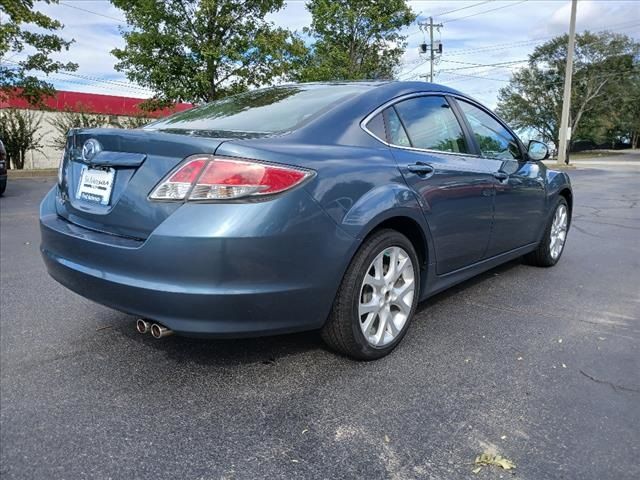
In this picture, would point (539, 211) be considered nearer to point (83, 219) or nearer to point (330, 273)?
point (330, 273)

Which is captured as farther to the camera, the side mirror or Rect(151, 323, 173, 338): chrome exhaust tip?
the side mirror

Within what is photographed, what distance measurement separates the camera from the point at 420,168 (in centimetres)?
304


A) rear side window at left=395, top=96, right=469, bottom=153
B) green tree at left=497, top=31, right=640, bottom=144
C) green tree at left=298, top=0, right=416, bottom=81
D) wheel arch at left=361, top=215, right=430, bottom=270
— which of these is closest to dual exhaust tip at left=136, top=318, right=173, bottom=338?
wheel arch at left=361, top=215, right=430, bottom=270

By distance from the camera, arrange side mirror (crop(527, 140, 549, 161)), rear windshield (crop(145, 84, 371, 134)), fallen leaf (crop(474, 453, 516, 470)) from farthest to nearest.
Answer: side mirror (crop(527, 140, 549, 161)) → rear windshield (crop(145, 84, 371, 134)) → fallen leaf (crop(474, 453, 516, 470))

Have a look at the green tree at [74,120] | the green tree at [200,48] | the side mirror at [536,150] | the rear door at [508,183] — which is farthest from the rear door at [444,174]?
the green tree at [74,120]

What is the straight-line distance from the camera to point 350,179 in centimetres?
258

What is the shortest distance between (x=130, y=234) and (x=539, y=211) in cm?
351

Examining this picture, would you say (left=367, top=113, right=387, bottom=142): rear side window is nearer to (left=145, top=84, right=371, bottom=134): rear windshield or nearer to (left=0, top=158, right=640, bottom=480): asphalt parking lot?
(left=145, top=84, right=371, bottom=134): rear windshield

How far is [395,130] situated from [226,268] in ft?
4.64

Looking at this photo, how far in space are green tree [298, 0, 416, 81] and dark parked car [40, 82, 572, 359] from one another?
19566mm

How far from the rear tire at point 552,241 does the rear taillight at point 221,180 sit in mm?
3437

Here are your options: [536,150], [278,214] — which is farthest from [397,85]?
[536,150]

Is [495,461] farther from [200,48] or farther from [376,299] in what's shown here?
[200,48]

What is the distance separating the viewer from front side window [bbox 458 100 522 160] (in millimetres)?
3844
